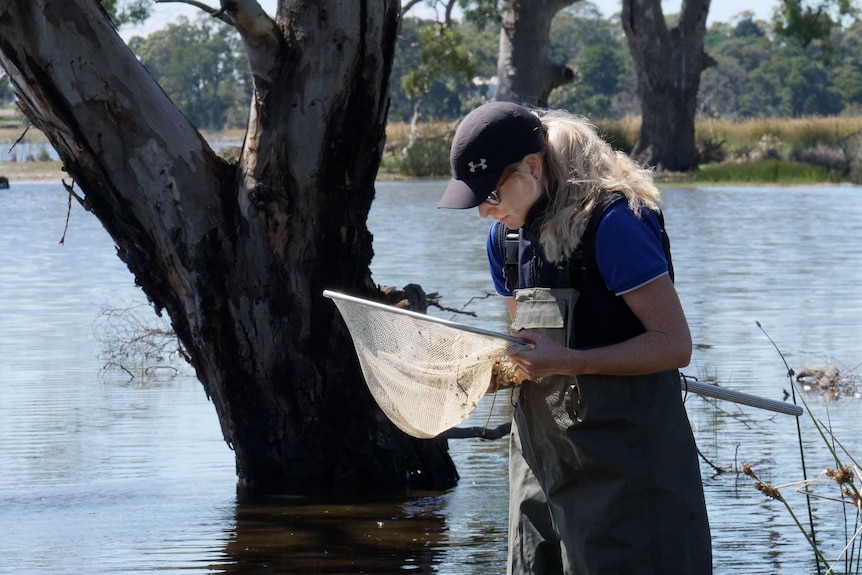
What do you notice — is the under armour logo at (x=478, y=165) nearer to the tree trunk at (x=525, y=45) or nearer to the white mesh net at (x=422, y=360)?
the white mesh net at (x=422, y=360)

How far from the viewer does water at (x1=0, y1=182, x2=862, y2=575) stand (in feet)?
18.6

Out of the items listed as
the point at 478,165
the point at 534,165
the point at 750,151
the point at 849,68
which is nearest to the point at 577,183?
the point at 534,165

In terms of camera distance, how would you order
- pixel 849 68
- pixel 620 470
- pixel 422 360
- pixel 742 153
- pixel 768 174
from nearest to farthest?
1. pixel 620 470
2. pixel 422 360
3. pixel 768 174
4. pixel 742 153
5. pixel 849 68

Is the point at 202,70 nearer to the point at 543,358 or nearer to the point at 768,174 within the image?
the point at 768,174

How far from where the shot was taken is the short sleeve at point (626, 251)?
3.12 m

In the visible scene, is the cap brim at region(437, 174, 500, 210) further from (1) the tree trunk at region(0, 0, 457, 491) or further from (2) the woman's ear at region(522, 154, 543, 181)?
(1) the tree trunk at region(0, 0, 457, 491)

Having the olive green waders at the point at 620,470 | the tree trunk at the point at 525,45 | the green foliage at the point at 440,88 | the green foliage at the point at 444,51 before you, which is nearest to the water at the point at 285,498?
the olive green waders at the point at 620,470

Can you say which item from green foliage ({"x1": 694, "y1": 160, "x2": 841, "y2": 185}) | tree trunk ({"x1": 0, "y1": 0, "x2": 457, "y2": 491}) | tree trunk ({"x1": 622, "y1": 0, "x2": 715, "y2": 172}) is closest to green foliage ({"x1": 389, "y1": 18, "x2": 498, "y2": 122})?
tree trunk ({"x1": 622, "y1": 0, "x2": 715, "y2": 172})

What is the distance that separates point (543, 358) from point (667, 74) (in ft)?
109

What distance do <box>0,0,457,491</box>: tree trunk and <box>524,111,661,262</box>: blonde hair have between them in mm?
2755

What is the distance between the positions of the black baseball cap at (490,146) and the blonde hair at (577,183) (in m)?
0.06

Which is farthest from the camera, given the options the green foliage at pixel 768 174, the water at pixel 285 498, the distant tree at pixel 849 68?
the distant tree at pixel 849 68

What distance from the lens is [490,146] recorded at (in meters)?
3.25

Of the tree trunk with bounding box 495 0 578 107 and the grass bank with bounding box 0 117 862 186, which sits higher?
the tree trunk with bounding box 495 0 578 107
